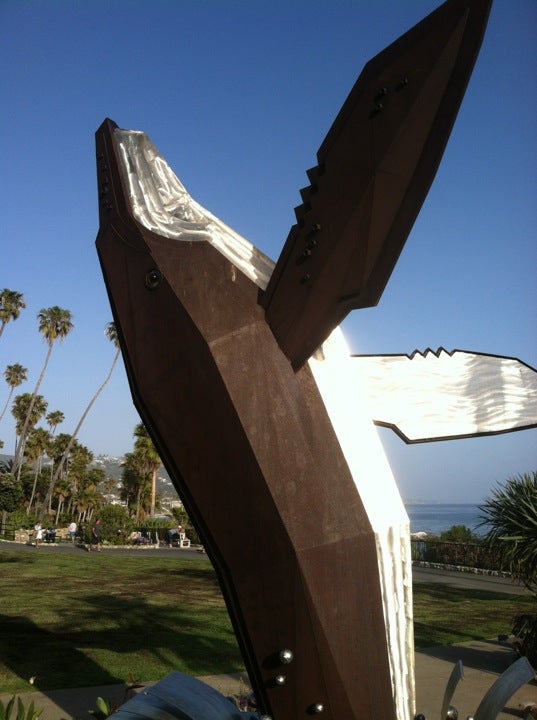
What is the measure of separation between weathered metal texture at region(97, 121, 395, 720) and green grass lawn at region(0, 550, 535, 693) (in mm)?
5175

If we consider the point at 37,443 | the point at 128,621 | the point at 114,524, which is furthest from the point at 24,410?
the point at 128,621

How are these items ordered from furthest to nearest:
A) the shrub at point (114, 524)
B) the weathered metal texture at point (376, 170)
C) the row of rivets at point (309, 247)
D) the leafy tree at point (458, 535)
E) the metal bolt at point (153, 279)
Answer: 1. the shrub at point (114, 524)
2. the leafy tree at point (458, 535)
3. the metal bolt at point (153, 279)
4. the row of rivets at point (309, 247)
5. the weathered metal texture at point (376, 170)

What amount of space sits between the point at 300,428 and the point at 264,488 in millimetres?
325

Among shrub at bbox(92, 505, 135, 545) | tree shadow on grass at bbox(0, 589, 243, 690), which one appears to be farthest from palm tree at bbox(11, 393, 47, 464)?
tree shadow on grass at bbox(0, 589, 243, 690)

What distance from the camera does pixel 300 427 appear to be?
300 cm

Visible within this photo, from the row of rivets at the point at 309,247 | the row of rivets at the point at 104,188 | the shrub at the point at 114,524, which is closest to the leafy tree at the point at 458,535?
the shrub at the point at 114,524

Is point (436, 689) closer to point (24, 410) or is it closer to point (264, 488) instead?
point (264, 488)

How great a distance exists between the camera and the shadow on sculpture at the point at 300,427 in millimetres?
2582

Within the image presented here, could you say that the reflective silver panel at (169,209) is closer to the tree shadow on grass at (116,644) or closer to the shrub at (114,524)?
the tree shadow on grass at (116,644)

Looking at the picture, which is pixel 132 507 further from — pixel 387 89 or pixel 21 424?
pixel 387 89

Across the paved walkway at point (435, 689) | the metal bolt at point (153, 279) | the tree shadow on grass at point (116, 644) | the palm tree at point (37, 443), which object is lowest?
the paved walkway at point (435, 689)

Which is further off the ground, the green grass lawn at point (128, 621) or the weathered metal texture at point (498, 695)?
the weathered metal texture at point (498, 695)

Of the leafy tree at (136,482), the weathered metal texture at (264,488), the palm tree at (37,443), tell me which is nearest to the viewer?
the weathered metal texture at (264,488)

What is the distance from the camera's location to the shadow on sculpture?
258 centimetres
